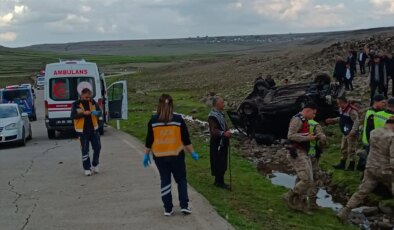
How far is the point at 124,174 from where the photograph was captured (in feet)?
40.1

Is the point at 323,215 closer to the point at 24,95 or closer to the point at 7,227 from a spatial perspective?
the point at 7,227

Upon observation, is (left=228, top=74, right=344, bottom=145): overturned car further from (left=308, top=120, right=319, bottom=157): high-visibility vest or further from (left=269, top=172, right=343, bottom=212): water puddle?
(left=308, top=120, right=319, bottom=157): high-visibility vest

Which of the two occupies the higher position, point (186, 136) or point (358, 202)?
point (186, 136)

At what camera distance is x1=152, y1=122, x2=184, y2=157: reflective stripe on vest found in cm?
838

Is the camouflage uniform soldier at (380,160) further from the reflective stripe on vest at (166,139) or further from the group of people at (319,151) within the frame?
the reflective stripe on vest at (166,139)

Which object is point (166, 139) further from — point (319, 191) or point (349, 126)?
point (349, 126)

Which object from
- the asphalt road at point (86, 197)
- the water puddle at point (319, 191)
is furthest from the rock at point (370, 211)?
the asphalt road at point (86, 197)

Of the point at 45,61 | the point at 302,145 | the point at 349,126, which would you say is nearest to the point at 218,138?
the point at 302,145

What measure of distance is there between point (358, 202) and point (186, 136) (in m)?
3.07

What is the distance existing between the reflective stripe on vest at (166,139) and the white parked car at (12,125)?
38.2 ft

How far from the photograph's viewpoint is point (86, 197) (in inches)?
396

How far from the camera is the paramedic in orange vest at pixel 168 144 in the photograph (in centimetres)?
834

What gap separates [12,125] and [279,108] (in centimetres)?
870

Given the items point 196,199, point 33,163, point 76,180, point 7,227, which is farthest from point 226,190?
point 33,163
